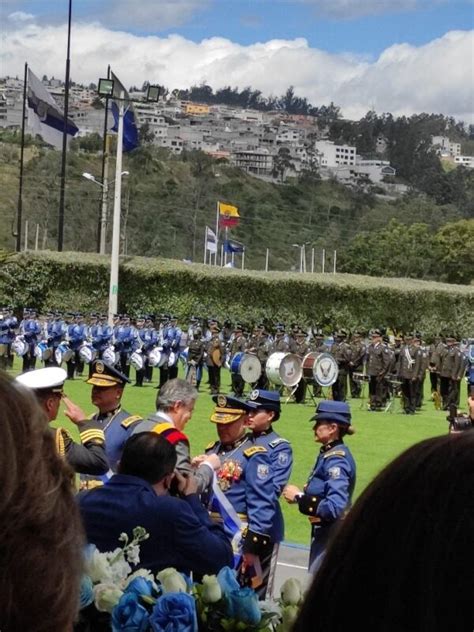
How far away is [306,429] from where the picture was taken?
21.1 m

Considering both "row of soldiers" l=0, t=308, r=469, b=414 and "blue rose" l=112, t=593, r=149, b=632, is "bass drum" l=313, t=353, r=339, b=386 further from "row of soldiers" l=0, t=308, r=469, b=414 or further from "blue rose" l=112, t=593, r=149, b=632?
"blue rose" l=112, t=593, r=149, b=632

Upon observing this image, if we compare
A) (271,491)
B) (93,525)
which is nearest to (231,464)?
(271,491)

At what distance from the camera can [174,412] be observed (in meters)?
7.45

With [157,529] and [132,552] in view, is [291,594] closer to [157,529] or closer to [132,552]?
[132,552]

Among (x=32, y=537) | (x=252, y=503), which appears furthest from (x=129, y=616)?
(x=252, y=503)

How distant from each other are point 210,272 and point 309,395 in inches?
622

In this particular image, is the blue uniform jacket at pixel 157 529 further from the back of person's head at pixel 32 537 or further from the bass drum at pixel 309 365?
the bass drum at pixel 309 365

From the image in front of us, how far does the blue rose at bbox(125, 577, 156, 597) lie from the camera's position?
361 cm

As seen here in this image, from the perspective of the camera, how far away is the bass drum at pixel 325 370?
25.8 meters

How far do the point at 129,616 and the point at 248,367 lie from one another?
2320 centimetres

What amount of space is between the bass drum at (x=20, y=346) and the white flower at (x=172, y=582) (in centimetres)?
2817

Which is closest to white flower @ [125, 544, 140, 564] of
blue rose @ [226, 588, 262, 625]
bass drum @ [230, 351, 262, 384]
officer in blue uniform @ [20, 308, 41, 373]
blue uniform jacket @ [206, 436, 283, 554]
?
blue rose @ [226, 588, 262, 625]

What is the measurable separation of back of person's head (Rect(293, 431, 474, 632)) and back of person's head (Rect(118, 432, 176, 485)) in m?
3.14

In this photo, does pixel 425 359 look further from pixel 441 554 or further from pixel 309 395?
pixel 441 554
